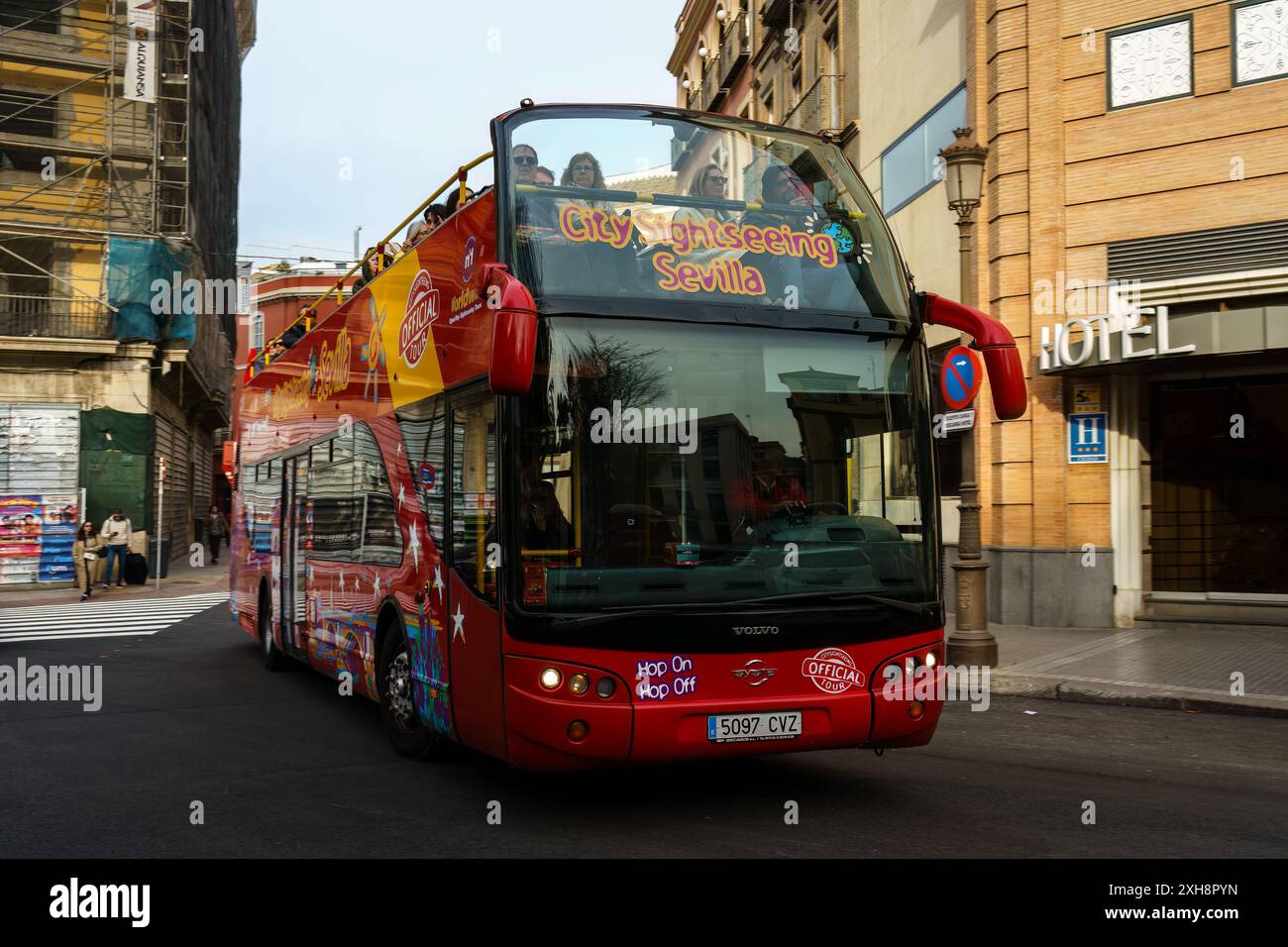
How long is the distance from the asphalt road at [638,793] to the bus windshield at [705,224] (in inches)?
102

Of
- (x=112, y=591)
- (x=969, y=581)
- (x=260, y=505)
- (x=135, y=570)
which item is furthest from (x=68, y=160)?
(x=969, y=581)

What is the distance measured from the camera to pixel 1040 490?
1581cm

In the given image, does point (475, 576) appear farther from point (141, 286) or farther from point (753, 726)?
point (141, 286)

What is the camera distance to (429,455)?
23.2 ft

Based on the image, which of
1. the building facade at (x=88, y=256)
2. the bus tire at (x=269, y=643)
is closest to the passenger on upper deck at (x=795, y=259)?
the bus tire at (x=269, y=643)

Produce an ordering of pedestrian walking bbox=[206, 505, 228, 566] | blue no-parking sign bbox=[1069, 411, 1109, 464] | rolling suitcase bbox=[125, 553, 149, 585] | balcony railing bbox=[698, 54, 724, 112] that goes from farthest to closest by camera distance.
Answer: balcony railing bbox=[698, 54, 724, 112] < pedestrian walking bbox=[206, 505, 228, 566] < rolling suitcase bbox=[125, 553, 149, 585] < blue no-parking sign bbox=[1069, 411, 1109, 464]

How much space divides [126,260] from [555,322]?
2410 cm

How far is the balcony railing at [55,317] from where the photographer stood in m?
26.2

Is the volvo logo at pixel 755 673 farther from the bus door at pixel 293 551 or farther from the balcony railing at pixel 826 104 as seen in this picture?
the balcony railing at pixel 826 104

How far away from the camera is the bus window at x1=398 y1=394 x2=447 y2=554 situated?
22.5ft

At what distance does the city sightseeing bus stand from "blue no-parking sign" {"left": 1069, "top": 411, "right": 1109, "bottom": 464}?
9.56 metres

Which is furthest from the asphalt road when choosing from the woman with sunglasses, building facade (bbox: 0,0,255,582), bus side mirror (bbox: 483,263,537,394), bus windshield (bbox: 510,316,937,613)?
building facade (bbox: 0,0,255,582)

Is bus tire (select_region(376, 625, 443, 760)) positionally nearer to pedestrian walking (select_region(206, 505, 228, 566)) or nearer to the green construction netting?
the green construction netting

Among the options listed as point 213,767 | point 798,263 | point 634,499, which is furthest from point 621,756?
point 213,767
